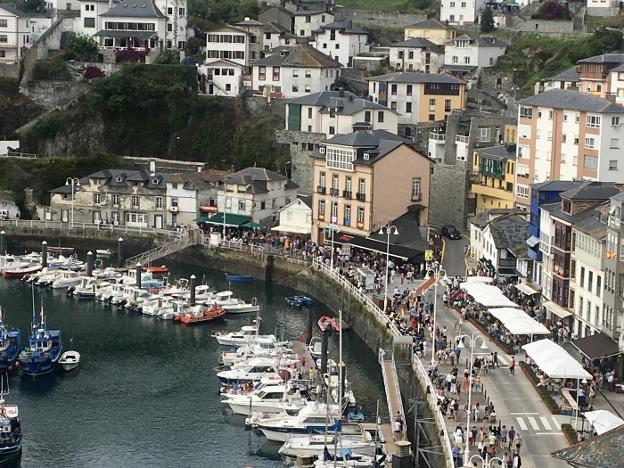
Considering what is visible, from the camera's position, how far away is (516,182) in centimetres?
7675

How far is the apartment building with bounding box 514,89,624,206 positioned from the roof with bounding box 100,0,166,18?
1607 inches

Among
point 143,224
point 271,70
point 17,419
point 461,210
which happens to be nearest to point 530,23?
point 271,70

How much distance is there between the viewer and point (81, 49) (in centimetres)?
10662

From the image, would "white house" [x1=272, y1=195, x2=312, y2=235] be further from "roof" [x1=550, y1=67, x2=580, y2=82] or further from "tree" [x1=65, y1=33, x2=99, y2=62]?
"tree" [x1=65, y1=33, x2=99, y2=62]

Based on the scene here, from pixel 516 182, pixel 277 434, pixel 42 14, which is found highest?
pixel 42 14

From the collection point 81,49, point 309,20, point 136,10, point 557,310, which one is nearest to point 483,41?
point 309,20

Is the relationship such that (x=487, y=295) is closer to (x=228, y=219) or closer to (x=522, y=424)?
(x=522, y=424)

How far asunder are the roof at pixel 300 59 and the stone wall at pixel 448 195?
1826 centimetres

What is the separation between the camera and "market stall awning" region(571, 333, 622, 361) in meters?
49.2

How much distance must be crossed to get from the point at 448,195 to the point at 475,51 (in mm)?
20423

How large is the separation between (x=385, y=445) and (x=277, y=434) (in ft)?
15.9

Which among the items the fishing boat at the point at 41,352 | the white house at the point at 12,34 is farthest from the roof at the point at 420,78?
the fishing boat at the point at 41,352

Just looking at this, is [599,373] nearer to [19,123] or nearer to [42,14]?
[19,123]

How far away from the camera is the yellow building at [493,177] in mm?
78188
